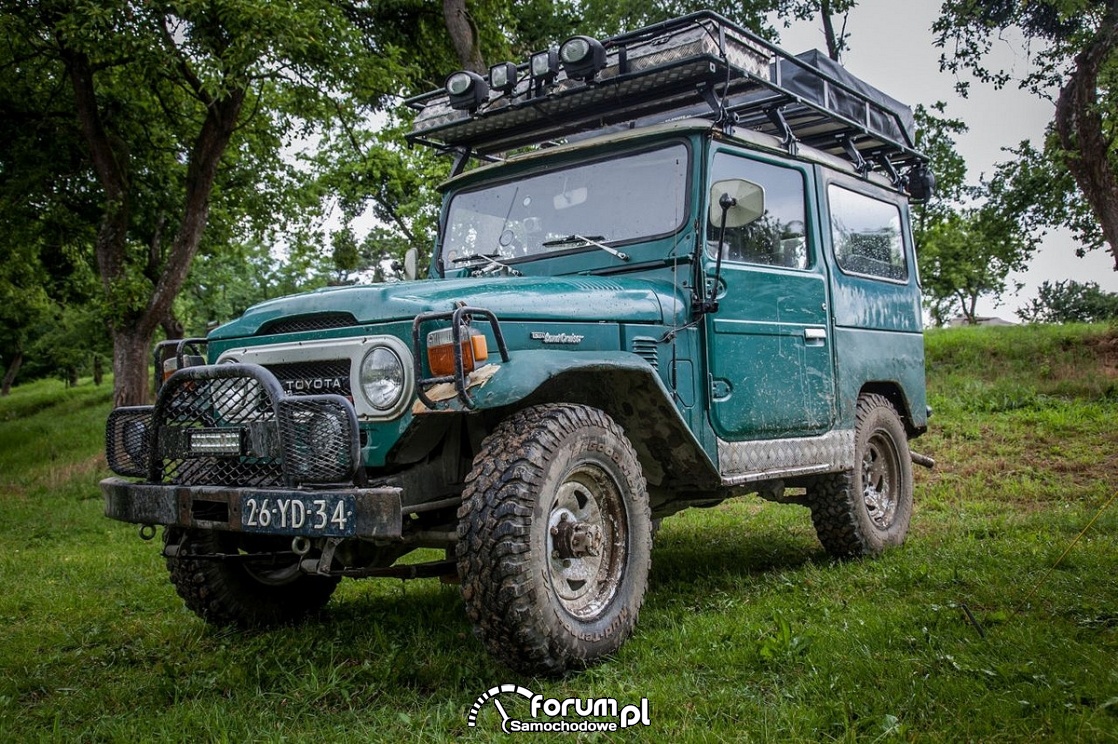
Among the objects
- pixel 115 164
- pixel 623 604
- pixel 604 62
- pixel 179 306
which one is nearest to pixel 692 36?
pixel 604 62

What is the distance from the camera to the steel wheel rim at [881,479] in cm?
645

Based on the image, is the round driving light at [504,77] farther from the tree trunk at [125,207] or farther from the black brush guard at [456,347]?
the tree trunk at [125,207]

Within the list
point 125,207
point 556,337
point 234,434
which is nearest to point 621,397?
point 556,337

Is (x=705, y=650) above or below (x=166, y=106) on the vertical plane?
below

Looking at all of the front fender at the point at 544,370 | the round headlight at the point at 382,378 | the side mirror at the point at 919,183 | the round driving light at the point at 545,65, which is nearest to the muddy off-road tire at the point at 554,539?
the front fender at the point at 544,370

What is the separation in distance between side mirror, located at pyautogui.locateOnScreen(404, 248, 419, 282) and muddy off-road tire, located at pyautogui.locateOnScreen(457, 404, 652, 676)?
95.5 inches

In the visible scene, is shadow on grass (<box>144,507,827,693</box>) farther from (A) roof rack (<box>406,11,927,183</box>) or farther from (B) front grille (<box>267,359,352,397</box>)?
(A) roof rack (<box>406,11,927,183</box>)

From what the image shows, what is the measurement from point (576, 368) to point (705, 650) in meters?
1.33

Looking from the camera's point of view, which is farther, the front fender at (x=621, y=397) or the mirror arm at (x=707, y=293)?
the mirror arm at (x=707, y=293)

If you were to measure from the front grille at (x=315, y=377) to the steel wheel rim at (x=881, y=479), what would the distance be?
3891mm

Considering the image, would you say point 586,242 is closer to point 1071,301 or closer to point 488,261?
point 488,261

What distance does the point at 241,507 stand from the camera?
3.61 meters

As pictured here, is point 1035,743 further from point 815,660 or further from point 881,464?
point 881,464

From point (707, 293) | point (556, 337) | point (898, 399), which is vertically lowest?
point (898, 399)
